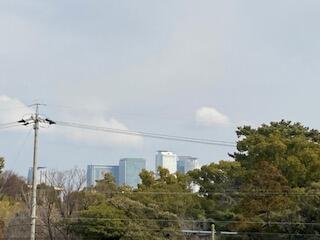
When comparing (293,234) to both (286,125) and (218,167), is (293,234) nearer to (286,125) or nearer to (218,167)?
(218,167)

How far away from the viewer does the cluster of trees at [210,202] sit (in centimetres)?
3219

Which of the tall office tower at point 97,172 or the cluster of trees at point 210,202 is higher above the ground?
the tall office tower at point 97,172

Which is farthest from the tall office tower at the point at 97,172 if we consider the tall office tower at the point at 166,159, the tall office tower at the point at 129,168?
the tall office tower at the point at 166,159

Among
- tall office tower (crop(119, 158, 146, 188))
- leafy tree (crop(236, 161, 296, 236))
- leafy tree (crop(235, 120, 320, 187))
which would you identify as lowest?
leafy tree (crop(236, 161, 296, 236))

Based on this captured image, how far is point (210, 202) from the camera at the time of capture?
132ft

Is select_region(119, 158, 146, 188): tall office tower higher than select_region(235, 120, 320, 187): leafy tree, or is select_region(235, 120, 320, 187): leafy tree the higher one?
select_region(119, 158, 146, 188): tall office tower

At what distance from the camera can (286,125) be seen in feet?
161

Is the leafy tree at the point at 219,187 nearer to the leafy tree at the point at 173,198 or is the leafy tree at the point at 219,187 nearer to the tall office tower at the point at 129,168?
the leafy tree at the point at 173,198

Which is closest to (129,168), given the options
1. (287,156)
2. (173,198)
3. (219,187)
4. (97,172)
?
(97,172)

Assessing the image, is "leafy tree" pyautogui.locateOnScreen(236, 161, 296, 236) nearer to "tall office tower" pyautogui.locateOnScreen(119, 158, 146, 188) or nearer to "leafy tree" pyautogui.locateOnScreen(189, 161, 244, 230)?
"leafy tree" pyautogui.locateOnScreen(189, 161, 244, 230)

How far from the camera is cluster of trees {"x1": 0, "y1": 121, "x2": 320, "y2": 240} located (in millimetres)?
32188

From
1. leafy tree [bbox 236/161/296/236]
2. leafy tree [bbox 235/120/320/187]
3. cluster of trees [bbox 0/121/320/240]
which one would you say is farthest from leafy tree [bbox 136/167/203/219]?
leafy tree [bbox 236/161/296/236]

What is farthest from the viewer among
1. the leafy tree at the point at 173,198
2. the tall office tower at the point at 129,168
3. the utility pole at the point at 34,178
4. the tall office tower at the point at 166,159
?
the tall office tower at the point at 129,168

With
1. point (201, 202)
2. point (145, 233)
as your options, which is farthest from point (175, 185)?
point (145, 233)
